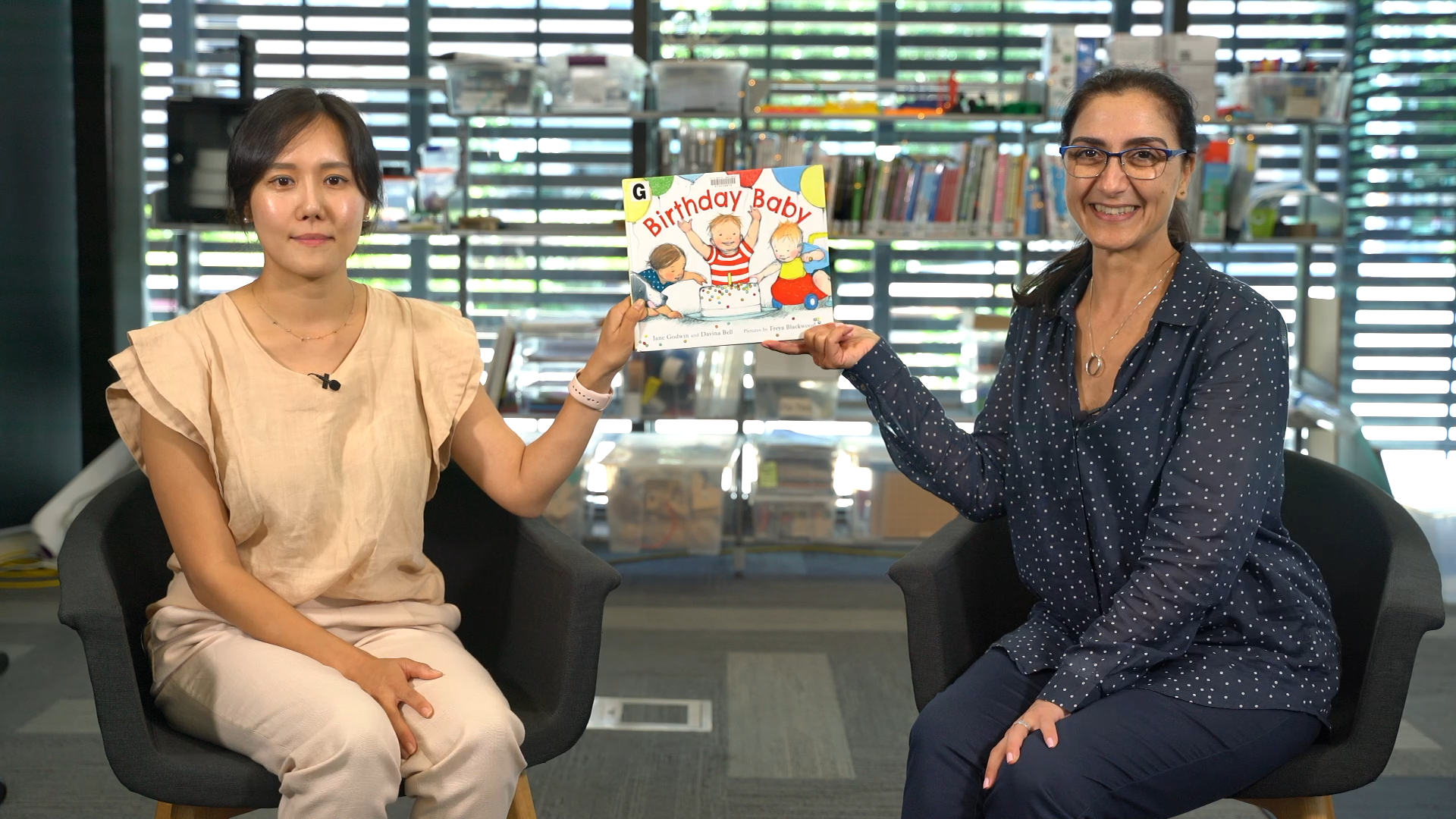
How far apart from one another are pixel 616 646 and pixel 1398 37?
3817mm

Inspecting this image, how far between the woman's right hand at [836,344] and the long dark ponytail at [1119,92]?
0.26 meters

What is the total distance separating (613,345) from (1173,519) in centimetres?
82

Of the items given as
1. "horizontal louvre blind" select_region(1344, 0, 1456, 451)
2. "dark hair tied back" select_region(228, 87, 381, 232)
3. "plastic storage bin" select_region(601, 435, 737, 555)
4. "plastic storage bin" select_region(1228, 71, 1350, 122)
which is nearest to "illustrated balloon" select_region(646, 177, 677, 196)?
"dark hair tied back" select_region(228, 87, 381, 232)

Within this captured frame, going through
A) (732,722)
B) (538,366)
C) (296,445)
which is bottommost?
(732,722)

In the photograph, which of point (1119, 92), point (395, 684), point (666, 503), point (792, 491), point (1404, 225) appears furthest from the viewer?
point (1404, 225)

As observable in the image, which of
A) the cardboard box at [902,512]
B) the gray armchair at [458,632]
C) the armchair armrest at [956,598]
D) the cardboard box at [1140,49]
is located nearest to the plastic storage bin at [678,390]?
the cardboard box at [902,512]

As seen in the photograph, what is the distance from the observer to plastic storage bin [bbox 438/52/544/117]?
4.37 meters

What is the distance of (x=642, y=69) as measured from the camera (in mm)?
4430

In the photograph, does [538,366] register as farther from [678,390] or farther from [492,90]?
[492,90]

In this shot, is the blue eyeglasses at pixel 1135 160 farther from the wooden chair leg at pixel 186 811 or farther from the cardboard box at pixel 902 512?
the cardboard box at pixel 902 512

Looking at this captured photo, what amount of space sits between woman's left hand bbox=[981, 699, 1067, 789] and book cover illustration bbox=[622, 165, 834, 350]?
2.17 feet

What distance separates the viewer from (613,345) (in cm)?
189

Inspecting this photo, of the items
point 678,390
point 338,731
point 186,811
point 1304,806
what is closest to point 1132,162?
point 1304,806

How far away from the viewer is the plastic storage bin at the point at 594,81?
4.32 m
